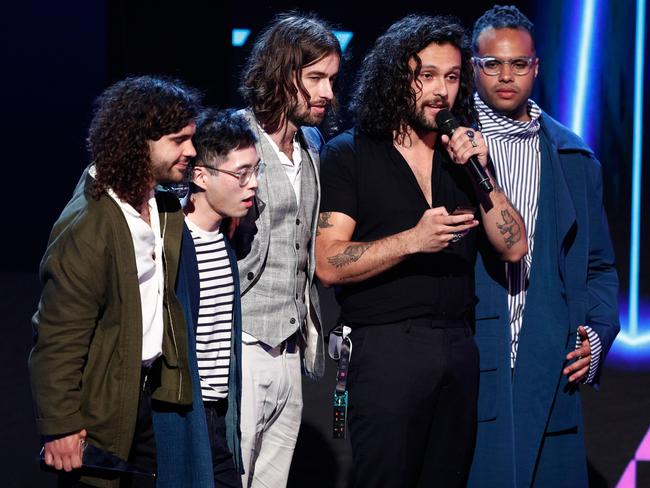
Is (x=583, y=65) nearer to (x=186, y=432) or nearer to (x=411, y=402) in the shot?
(x=411, y=402)

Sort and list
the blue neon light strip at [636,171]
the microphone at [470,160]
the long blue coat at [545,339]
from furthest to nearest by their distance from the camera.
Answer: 1. the blue neon light strip at [636,171]
2. the long blue coat at [545,339]
3. the microphone at [470,160]

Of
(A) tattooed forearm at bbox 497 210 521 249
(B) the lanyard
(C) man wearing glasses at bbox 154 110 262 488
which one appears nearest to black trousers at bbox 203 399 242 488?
(C) man wearing glasses at bbox 154 110 262 488

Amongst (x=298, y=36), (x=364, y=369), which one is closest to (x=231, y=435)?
(x=364, y=369)

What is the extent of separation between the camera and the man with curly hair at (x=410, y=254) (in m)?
2.73

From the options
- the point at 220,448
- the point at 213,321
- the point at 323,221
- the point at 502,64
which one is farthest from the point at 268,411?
the point at 502,64

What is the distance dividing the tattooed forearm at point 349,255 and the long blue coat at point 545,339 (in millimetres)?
425

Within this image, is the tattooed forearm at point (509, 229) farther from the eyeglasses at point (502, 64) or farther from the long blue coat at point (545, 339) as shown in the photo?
the eyeglasses at point (502, 64)

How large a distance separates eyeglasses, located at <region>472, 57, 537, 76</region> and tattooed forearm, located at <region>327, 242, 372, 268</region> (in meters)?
0.75

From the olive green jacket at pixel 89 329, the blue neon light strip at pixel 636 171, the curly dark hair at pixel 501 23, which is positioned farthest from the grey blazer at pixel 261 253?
the blue neon light strip at pixel 636 171

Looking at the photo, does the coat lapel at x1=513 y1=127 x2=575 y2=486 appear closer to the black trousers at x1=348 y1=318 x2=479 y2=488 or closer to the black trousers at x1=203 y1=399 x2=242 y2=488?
the black trousers at x1=348 y1=318 x2=479 y2=488

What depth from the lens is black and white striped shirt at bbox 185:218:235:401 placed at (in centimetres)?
276

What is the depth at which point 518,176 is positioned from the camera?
307 centimetres

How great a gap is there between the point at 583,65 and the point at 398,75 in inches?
58.7

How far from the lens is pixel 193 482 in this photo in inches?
103
